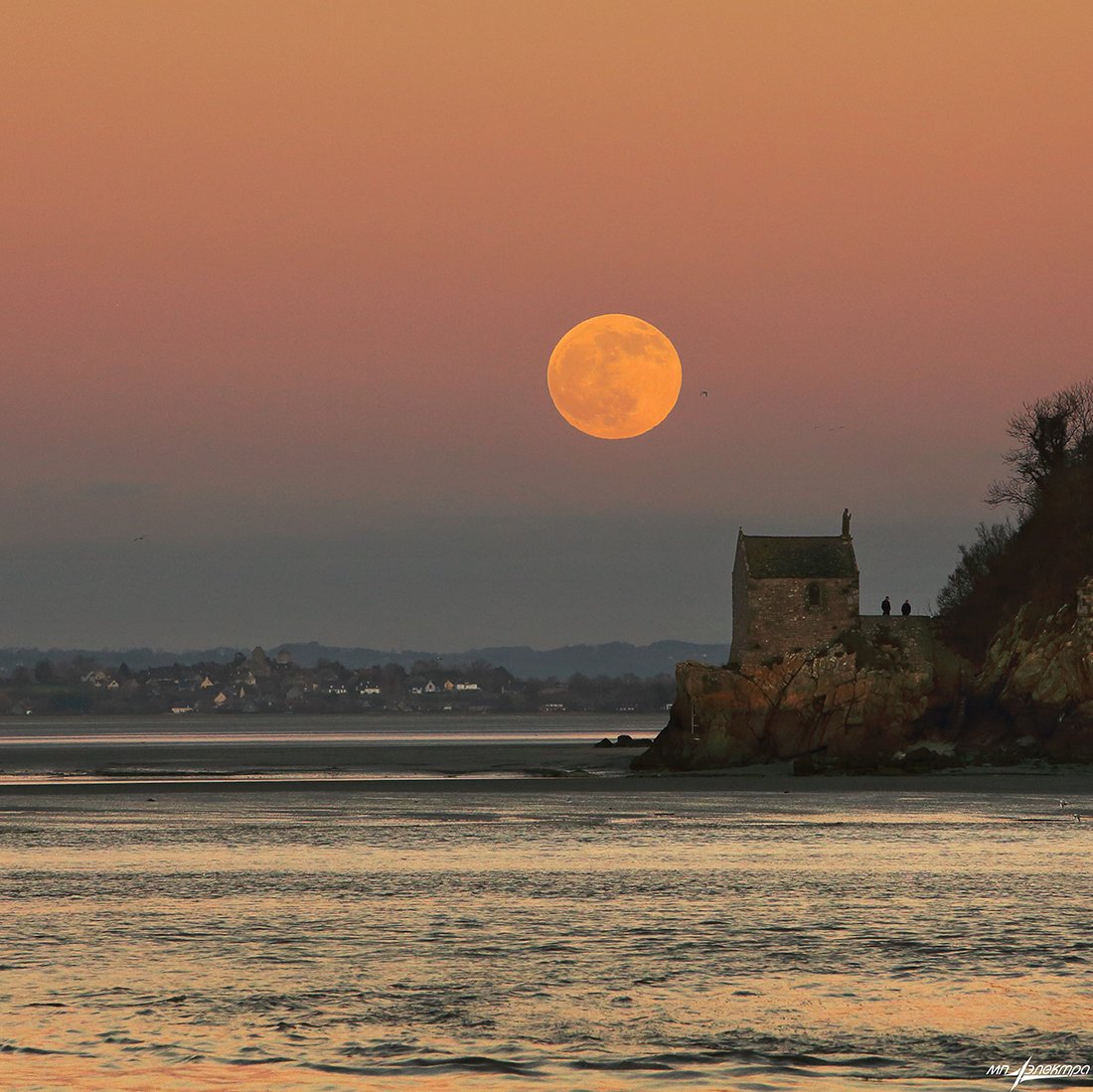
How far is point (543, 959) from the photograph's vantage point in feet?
76.3

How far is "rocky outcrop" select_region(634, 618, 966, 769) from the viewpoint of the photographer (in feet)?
287

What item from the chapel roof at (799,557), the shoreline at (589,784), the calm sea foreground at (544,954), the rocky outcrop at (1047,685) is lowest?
the shoreline at (589,784)

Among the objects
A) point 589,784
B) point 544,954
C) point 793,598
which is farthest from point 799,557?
point 544,954

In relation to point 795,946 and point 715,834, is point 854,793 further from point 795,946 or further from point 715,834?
point 795,946

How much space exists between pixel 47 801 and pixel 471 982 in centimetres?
4372

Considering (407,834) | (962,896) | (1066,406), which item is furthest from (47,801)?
(1066,406)

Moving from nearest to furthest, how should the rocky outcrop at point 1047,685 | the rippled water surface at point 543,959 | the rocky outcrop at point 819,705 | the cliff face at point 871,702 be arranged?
the rippled water surface at point 543,959 < the rocky outcrop at point 1047,685 < the cliff face at point 871,702 < the rocky outcrop at point 819,705

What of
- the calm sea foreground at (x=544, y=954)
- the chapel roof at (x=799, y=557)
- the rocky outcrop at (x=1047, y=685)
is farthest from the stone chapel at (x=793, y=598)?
the calm sea foreground at (x=544, y=954)

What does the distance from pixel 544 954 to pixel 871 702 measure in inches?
2621

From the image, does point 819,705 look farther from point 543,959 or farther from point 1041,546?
point 543,959

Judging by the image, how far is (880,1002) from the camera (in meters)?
19.7

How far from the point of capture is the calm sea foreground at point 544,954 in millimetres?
16828

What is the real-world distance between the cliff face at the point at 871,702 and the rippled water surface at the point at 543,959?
3647 cm

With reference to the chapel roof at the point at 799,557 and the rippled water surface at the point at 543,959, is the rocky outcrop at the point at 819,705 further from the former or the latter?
the rippled water surface at the point at 543,959
